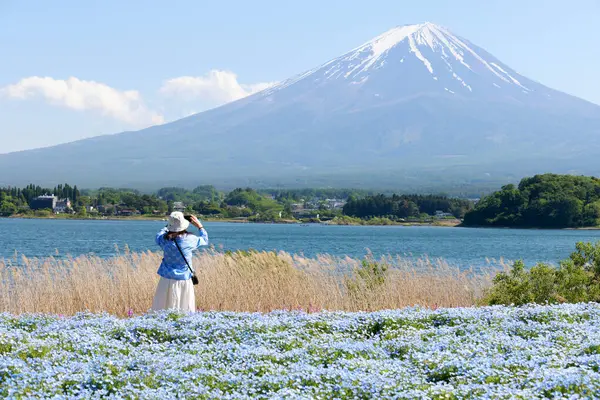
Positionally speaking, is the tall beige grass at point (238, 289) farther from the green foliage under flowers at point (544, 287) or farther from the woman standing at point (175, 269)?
the woman standing at point (175, 269)

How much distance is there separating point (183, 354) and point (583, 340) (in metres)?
3.30

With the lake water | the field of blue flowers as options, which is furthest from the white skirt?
the lake water

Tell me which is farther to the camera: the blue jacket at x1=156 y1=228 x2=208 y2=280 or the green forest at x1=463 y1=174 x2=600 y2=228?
the green forest at x1=463 y1=174 x2=600 y2=228

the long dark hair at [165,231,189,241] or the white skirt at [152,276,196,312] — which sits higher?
the long dark hair at [165,231,189,241]

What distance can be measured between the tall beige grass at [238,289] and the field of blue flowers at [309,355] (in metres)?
3.44

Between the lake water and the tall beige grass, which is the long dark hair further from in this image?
the lake water

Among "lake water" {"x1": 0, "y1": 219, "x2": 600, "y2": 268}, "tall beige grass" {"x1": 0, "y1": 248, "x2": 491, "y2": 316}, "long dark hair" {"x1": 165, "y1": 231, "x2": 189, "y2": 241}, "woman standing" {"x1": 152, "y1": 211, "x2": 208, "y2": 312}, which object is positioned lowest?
"lake water" {"x1": 0, "y1": 219, "x2": 600, "y2": 268}

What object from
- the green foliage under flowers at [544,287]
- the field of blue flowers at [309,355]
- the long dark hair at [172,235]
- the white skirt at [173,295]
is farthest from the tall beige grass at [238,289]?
the field of blue flowers at [309,355]

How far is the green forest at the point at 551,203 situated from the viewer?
76438 mm

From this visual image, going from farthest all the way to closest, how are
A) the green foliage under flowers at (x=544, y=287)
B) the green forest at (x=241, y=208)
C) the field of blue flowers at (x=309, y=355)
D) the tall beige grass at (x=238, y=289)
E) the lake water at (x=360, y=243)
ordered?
1. the green forest at (x=241, y=208)
2. the lake water at (x=360, y=243)
3. the tall beige grass at (x=238, y=289)
4. the green foliage under flowers at (x=544, y=287)
5. the field of blue flowers at (x=309, y=355)

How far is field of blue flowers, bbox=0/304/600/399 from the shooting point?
4.90 meters

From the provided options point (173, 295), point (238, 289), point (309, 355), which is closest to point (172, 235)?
point (173, 295)

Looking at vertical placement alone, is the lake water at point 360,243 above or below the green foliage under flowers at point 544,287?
below

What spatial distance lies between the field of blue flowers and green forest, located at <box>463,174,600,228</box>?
71752 millimetres
